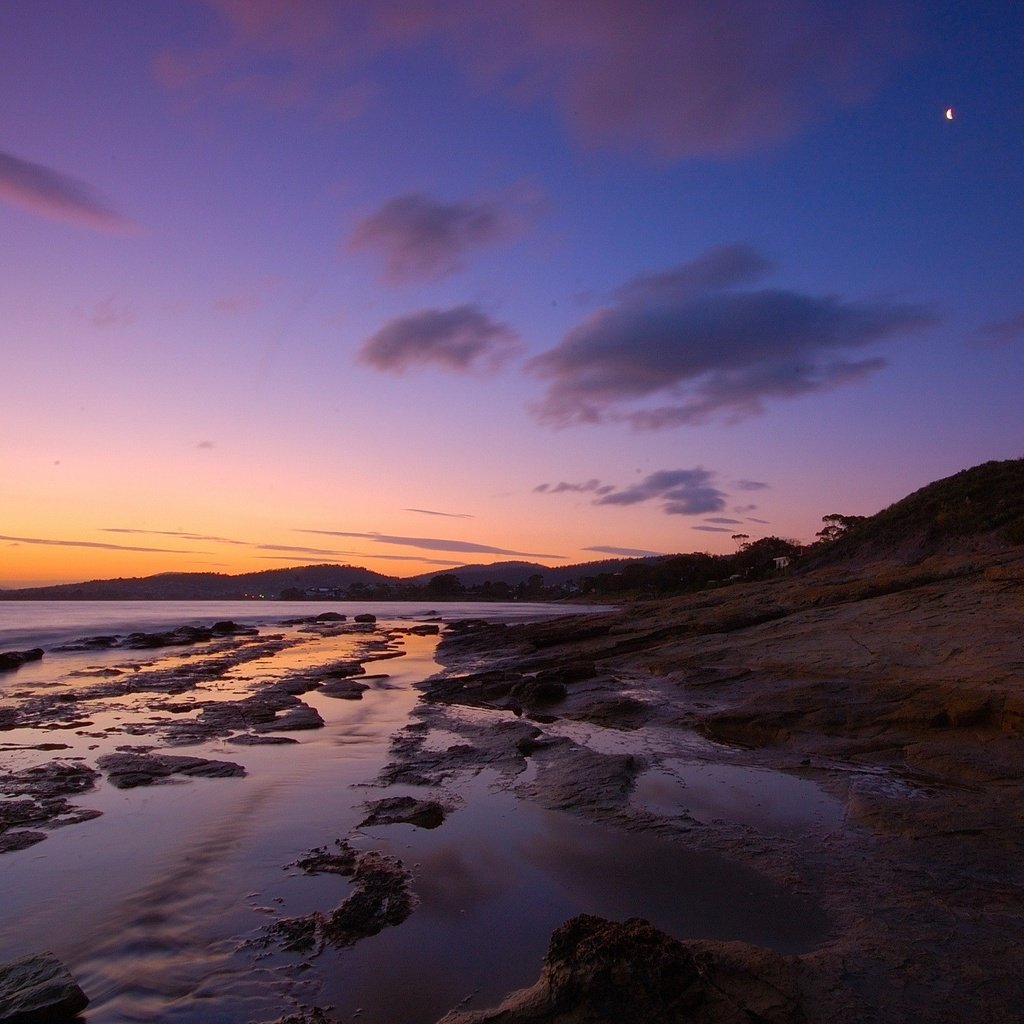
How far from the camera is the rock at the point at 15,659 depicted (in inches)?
1014

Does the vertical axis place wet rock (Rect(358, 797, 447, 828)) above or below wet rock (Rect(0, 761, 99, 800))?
above

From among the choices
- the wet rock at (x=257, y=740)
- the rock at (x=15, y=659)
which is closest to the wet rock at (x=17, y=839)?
the wet rock at (x=257, y=740)

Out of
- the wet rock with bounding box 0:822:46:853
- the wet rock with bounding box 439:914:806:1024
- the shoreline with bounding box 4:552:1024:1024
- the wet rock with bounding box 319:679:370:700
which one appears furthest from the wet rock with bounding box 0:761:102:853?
the wet rock with bounding box 319:679:370:700

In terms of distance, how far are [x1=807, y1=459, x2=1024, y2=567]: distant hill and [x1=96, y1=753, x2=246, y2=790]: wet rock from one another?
24823 mm

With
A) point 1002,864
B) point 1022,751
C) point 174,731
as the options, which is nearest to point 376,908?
point 1002,864

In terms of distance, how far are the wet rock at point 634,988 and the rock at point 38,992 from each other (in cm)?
230

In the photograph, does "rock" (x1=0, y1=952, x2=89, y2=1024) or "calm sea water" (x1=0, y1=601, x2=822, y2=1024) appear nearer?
"rock" (x1=0, y1=952, x2=89, y2=1024)

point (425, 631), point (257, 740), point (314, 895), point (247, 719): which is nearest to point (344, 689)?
point (247, 719)

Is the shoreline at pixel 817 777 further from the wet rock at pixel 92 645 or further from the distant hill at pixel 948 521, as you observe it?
Result: the wet rock at pixel 92 645

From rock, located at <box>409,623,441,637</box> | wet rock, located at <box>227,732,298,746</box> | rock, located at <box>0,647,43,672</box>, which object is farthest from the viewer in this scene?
rock, located at <box>409,623,441,637</box>

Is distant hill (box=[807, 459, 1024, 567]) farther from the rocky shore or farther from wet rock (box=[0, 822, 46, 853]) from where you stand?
wet rock (box=[0, 822, 46, 853])

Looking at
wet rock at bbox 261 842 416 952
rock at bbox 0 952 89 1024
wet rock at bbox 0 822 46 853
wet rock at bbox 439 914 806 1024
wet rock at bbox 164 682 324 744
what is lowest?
wet rock at bbox 164 682 324 744

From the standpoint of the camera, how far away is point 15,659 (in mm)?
26906

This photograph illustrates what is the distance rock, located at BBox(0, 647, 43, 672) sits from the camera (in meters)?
25.8
